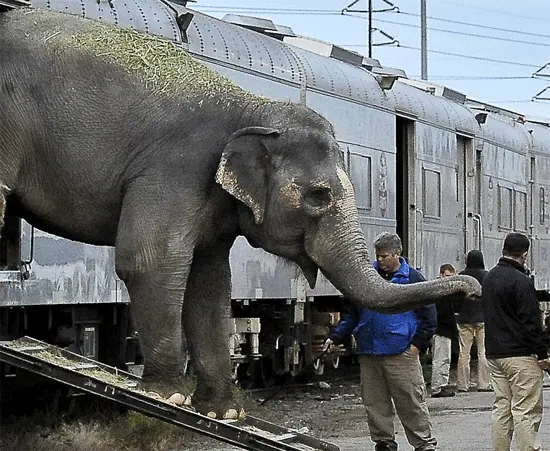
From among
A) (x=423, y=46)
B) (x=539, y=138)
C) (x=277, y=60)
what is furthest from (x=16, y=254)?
(x=423, y=46)

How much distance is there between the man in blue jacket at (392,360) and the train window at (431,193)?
9710 millimetres

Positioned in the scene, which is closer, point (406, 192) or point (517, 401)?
point (517, 401)

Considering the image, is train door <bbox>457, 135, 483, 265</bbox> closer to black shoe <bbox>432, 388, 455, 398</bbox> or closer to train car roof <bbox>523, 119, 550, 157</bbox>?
black shoe <bbox>432, 388, 455, 398</bbox>

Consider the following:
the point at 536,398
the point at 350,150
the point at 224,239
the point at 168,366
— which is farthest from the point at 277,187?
the point at 350,150

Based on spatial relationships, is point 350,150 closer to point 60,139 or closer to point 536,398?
point 536,398

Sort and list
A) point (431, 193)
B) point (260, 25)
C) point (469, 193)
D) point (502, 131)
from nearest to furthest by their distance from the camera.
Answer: point (260, 25) → point (431, 193) → point (469, 193) → point (502, 131)

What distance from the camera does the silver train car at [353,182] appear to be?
12.9m

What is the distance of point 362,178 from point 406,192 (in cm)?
233

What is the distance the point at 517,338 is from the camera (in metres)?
11.7

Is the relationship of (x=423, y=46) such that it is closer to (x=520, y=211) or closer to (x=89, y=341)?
(x=520, y=211)

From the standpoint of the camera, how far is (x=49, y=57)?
7574 mm

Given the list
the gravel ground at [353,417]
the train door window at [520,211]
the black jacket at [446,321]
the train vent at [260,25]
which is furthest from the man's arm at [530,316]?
the train door window at [520,211]

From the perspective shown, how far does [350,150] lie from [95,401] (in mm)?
5608

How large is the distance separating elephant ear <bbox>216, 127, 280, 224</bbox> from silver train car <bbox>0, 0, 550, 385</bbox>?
68 cm
